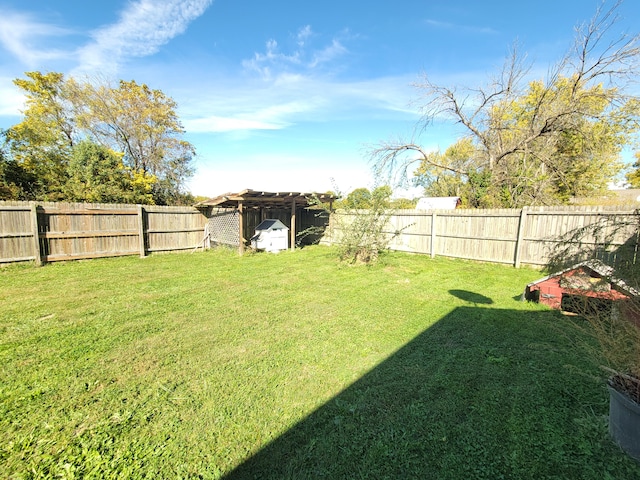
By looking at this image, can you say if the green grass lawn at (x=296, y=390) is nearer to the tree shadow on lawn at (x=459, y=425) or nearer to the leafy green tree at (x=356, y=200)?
the tree shadow on lawn at (x=459, y=425)

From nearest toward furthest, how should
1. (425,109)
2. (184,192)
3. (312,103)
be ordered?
(312,103), (425,109), (184,192)

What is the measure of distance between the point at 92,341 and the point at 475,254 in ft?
28.8

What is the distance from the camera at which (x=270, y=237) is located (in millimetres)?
10273

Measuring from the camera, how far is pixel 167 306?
14.4ft

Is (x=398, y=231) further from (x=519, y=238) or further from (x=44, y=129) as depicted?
(x=44, y=129)

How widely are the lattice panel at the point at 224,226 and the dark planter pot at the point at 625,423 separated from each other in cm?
944

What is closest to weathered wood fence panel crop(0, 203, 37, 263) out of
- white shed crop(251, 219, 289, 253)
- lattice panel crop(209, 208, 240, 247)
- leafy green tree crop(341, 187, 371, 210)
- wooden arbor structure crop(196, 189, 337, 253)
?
wooden arbor structure crop(196, 189, 337, 253)

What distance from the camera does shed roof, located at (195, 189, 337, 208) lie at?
9117 millimetres

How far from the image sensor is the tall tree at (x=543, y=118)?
370 inches

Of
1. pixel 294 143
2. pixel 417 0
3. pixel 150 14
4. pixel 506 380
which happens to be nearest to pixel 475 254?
pixel 506 380

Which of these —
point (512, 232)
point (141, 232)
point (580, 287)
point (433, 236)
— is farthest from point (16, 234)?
point (512, 232)

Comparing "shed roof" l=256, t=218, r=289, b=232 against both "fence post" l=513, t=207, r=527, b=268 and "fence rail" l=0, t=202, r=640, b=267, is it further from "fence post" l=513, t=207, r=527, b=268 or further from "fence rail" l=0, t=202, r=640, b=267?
"fence post" l=513, t=207, r=527, b=268

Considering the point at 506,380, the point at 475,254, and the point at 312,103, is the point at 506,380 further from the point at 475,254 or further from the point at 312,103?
the point at 312,103

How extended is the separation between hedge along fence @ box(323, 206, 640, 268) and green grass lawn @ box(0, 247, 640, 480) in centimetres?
345
